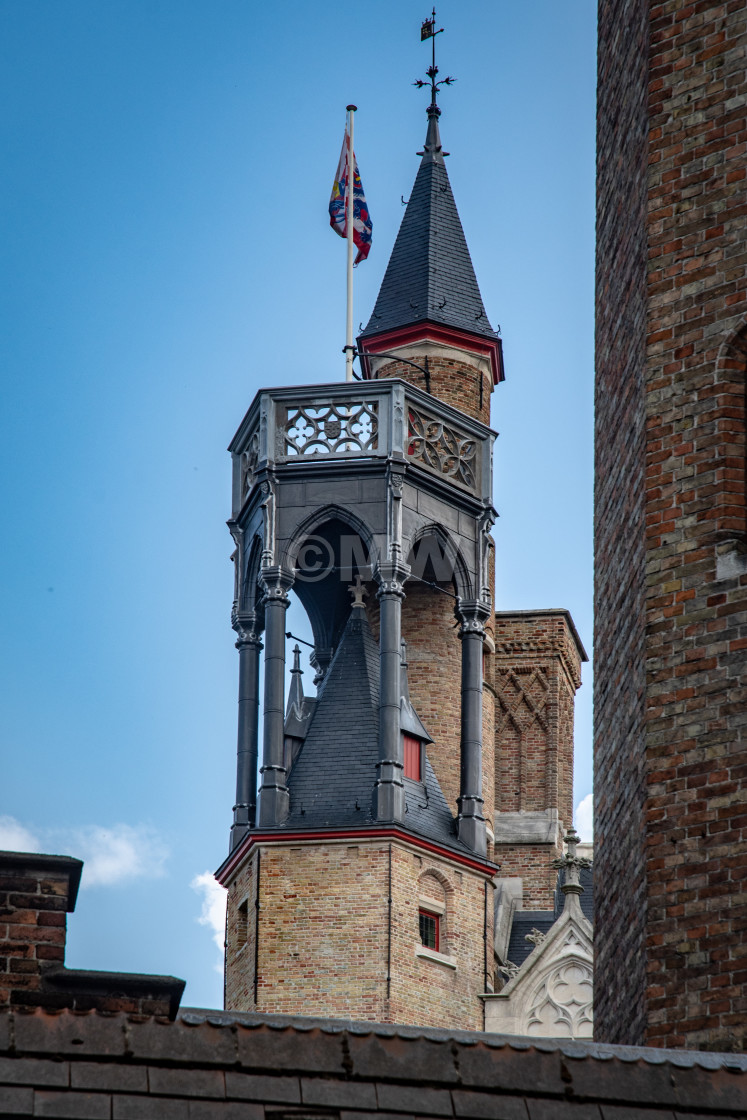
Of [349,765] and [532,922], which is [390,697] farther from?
[532,922]

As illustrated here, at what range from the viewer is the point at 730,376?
16.0 metres

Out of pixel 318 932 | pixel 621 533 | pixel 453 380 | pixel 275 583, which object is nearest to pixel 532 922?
pixel 318 932

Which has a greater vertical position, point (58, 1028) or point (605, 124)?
point (605, 124)

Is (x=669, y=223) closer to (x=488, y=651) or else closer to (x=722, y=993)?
(x=722, y=993)

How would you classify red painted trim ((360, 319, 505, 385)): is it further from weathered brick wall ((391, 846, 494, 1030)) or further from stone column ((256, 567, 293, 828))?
weathered brick wall ((391, 846, 494, 1030))

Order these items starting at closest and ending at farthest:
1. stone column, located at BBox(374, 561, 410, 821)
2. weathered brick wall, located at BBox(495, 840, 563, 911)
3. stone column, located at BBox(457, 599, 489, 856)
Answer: stone column, located at BBox(374, 561, 410, 821) < stone column, located at BBox(457, 599, 489, 856) < weathered brick wall, located at BBox(495, 840, 563, 911)

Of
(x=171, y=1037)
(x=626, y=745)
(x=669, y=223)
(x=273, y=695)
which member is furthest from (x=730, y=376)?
(x=273, y=695)

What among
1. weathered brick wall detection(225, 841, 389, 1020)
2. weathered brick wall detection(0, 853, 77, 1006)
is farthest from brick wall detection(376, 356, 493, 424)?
weathered brick wall detection(0, 853, 77, 1006)

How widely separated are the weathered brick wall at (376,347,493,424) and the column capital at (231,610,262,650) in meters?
5.83

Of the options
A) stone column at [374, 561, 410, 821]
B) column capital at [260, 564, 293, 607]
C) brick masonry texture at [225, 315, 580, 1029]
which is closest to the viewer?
brick masonry texture at [225, 315, 580, 1029]

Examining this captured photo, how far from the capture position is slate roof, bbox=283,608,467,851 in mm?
37000

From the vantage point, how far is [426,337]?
141ft

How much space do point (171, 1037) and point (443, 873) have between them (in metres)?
26.3

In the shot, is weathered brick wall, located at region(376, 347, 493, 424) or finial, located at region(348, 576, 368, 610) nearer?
finial, located at region(348, 576, 368, 610)
